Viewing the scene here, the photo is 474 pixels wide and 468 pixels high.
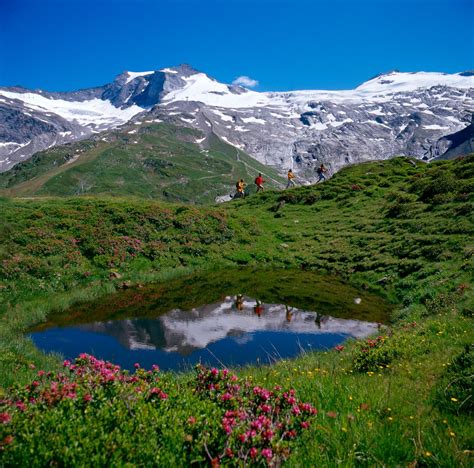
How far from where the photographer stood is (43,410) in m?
5.68

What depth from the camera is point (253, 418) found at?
20.0 ft

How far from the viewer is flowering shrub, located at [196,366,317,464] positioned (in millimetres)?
5219

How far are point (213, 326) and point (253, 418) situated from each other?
554 inches

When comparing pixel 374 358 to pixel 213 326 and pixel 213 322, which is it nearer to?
pixel 213 326

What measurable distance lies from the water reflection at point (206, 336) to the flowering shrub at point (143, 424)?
8284 mm

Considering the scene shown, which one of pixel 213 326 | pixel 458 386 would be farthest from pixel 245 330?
pixel 458 386

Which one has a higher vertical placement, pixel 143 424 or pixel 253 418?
pixel 143 424

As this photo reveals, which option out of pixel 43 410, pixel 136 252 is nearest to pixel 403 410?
pixel 43 410

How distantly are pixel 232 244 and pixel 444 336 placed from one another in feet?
82.9

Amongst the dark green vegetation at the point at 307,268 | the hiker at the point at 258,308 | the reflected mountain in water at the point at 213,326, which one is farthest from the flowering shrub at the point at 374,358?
the hiker at the point at 258,308

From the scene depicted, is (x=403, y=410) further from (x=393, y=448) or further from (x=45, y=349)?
(x=45, y=349)

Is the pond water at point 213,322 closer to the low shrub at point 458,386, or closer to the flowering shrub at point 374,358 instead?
the flowering shrub at point 374,358

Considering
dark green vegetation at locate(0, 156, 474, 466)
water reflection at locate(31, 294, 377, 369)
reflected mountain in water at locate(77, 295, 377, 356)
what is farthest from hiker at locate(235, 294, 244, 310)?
dark green vegetation at locate(0, 156, 474, 466)

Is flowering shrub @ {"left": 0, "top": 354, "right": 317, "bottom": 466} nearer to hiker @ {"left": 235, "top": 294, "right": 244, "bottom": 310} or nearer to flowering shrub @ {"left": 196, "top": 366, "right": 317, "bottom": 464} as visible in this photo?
flowering shrub @ {"left": 196, "top": 366, "right": 317, "bottom": 464}
